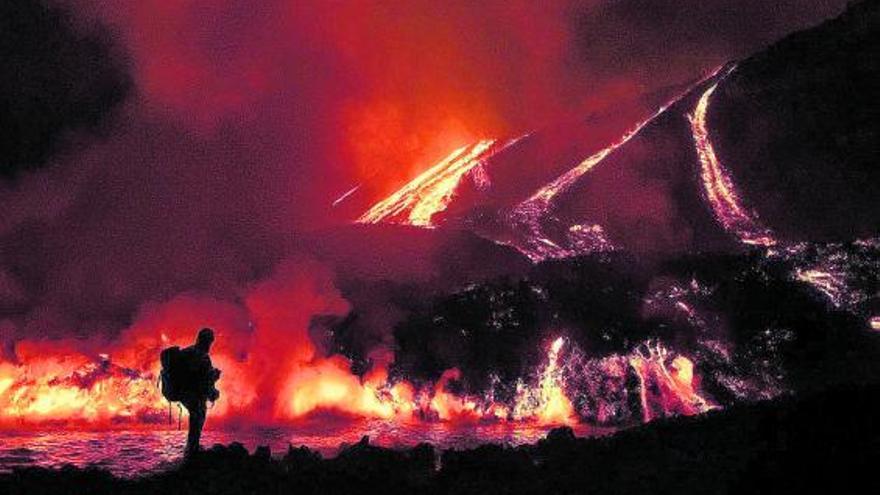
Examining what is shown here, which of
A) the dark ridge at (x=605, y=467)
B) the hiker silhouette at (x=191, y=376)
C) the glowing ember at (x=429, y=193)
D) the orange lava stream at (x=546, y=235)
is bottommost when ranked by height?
the dark ridge at (x=605, y=467)

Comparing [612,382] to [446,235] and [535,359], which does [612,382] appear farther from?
[446,235]

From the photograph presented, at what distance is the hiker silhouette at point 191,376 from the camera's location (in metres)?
10.2

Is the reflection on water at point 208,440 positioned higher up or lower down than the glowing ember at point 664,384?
lower down

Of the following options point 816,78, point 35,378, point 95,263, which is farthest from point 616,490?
point 816,78

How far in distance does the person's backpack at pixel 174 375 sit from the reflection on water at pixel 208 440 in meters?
2.14

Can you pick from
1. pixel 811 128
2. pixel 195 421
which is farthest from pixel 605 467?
pixel 811 128

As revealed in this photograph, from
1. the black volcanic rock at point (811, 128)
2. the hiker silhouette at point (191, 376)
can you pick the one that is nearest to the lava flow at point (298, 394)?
the hiker silhouette at point (191, 376)

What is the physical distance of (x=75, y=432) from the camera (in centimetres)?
1717

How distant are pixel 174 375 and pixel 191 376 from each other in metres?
0.22

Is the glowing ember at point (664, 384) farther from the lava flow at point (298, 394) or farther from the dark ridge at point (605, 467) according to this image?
the dark ridge at point (605, 467)

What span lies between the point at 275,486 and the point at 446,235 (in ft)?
81.2

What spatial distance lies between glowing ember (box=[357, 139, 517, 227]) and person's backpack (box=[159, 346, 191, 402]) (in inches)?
1166

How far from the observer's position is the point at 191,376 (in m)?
10.3

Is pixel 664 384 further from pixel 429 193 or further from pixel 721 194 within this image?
pixel 429 193
